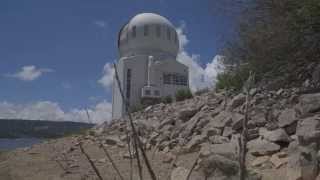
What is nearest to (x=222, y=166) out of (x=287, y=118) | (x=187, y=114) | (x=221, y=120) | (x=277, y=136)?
(x=277, y=136)

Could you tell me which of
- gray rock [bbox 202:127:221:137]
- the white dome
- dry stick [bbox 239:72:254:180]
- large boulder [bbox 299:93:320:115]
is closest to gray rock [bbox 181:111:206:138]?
gray rock [bbox 202:127:221:137]

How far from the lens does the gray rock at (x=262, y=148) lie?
380 inches

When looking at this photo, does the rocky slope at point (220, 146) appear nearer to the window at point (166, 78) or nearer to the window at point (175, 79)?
the window at point (166, 78)

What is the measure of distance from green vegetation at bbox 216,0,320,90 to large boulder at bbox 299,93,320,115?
1085mm

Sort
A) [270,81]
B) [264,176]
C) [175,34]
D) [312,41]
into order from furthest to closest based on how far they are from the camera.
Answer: [175,34] → [270,81] → [312,41] → [264,176]

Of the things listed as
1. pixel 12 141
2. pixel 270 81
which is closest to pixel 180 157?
pixel 270 81

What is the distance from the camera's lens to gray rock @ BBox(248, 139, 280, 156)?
9.64 meters

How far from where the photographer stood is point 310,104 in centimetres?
1013

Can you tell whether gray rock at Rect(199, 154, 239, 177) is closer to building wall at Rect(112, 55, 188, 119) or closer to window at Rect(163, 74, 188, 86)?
building wall at Rect(112, 55, 188, 119)

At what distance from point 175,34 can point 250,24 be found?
114 ft

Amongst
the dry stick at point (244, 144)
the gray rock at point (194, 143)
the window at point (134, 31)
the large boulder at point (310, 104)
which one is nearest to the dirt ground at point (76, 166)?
the gray rock at point (194, 143)

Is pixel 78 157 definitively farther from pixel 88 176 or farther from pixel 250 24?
pixel 250 24

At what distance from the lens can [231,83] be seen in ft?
49.7

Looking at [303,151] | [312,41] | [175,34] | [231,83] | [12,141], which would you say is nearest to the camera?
[303,151]
